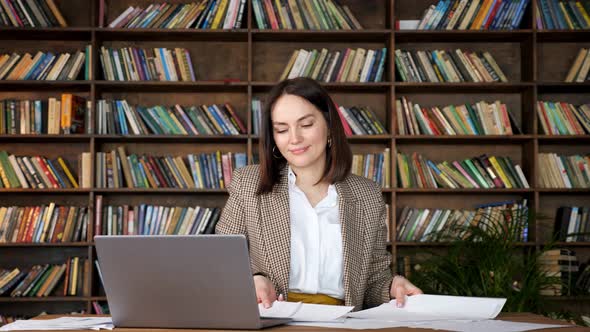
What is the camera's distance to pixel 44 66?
174 inches

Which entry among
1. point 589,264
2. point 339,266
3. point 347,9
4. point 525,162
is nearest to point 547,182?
point 525,162

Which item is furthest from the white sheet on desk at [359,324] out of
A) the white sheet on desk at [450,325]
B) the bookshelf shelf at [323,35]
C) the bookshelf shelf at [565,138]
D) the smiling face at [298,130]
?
the bookshelf shelf at [565,138]

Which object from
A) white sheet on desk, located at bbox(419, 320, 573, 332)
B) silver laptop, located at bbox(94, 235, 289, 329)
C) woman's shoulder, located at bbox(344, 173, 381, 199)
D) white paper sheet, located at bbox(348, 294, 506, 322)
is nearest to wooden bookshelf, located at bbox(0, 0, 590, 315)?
woman's shoulder, located at bbox(344, 173, 381, 199)

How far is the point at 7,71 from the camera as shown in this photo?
441 cm

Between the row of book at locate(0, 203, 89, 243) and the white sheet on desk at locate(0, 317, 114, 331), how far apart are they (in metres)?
2.76

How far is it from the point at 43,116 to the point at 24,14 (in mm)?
612

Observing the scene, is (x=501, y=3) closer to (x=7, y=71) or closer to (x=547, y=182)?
(x=547, y=182)

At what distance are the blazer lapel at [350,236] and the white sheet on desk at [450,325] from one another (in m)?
0.46

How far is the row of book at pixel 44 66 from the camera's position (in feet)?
14.4

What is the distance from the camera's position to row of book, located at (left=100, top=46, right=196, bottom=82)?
14.5 feet

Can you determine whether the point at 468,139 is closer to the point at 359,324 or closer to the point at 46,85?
the point at 46,85

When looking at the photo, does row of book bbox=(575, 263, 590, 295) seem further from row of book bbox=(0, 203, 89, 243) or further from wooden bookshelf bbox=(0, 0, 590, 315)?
row of book bbox=(0, 203, 89, 243)

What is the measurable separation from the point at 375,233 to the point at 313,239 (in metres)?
0.20

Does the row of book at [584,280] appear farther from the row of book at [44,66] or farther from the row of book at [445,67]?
the row of book at [44,66]
